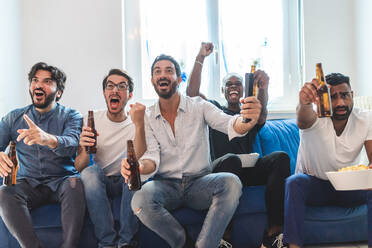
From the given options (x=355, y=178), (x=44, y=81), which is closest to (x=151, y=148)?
(x=44, y=81)

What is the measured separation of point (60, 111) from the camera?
2.42 metres

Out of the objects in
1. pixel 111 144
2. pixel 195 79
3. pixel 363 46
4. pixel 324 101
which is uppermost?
pixel 363 46

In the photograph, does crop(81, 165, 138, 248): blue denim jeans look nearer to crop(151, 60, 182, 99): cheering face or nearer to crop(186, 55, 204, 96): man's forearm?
crop(151, 60, 182, 99): cheering face

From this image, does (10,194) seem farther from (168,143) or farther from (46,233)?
(168,143)

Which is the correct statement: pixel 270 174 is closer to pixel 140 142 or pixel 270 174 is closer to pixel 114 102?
pixel 140 142

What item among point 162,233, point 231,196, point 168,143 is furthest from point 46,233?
point 231,196

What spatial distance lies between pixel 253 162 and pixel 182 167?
52cm

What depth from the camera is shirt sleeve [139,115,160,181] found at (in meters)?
2.06

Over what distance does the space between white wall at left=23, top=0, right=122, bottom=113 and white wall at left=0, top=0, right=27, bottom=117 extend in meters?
0.10

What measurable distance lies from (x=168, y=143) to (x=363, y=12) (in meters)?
2.54

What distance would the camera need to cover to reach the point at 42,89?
235cm

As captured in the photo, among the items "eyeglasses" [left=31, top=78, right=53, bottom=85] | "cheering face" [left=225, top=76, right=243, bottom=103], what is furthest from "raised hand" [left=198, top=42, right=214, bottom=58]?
"eyeglasses" [left=31, top=78, right=53, bottom=85]

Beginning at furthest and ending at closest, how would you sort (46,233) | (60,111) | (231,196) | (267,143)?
(267,143), (60,111), (46,233), (231,196)

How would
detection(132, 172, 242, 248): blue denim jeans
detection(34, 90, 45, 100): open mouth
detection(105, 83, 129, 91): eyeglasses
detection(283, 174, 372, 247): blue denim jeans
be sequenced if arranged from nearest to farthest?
1. detection(132, 172, 242, 248): blue denim jeans
2. detection(283, 174, 372, 247): blue denim jeans
3. detection(34, 90, 45, 100): open mouth
4. detection(105, 83, 129, 91): eyeglasses
